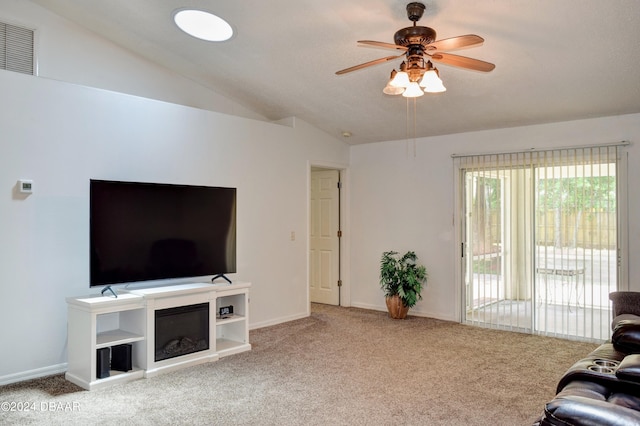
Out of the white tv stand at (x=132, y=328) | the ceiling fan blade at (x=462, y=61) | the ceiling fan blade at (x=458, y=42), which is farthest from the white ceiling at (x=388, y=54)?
the white tv stand at (x=132, y=328)

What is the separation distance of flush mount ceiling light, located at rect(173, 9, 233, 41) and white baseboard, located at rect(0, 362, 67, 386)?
306 centimetres

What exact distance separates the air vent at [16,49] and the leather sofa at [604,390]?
466 cm

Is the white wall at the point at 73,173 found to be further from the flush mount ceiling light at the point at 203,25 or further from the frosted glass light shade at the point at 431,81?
the frosted glass light shade at the point at 431,81

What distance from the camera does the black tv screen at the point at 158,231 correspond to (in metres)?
3.78

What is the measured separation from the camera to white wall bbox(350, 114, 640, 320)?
187 inches

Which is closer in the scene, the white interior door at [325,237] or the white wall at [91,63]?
the white wall at [91,63]

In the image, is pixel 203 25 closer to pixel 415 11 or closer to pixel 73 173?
pixel 73 173

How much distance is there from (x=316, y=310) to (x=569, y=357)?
3198mm

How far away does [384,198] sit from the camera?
6.43 metres

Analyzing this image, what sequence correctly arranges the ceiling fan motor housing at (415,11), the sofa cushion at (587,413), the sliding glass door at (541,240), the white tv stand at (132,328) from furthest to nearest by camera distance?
1. the sliding glass door at (541,240)
2. the white tv stand at (132,328)
3. the ceiling fan motor housing at (415,11)
4. the sofa cushion at (587,413)

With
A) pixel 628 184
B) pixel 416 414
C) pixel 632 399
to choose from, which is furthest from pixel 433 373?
pixel 628 184

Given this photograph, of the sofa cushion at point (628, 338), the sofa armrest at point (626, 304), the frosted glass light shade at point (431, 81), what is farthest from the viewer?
the sofa armrest at point (626, 304)

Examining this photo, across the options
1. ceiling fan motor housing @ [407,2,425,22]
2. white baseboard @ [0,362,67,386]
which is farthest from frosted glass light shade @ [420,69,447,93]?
white baseboard @ [0,362,67,386]

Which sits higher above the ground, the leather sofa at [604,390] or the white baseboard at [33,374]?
the leather sofa at [604,390]
